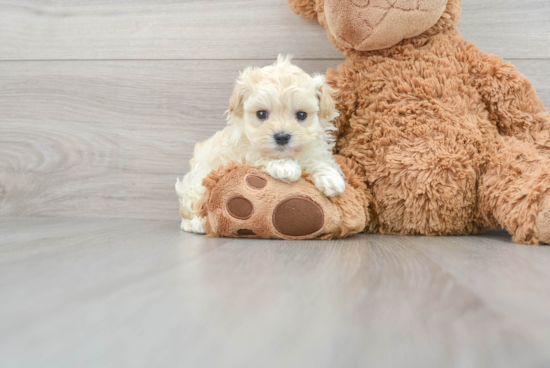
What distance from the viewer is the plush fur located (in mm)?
908

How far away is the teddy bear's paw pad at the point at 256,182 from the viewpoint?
2.75 feet

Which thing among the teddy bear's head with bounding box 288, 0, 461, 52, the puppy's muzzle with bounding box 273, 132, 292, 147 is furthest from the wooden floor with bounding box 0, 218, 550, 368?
the teddy bear's head with bounding box 288, 0, 461, 52

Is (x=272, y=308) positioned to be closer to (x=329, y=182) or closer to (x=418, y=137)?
(x=329, y=182)

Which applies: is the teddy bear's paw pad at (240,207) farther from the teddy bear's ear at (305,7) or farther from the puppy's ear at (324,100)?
the teddy bear's ear at (305,7)

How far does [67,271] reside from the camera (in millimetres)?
540

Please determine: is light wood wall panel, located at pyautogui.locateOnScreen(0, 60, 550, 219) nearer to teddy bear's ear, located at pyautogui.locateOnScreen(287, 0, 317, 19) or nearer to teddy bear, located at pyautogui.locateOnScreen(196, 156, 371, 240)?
teddy bear's ear, located at pyautogui.locateOnScreen(287, 0, 317, 19)

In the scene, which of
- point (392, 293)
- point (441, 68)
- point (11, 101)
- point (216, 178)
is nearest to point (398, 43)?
point (441, 68)

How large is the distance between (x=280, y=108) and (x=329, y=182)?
173 millimetres

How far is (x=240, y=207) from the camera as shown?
84 cm

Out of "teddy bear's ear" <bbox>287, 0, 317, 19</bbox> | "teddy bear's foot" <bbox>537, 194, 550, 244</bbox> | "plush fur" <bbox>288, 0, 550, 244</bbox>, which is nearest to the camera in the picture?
"teddy bear's foot" <bbox>537, 194, 550, 244</bbox>

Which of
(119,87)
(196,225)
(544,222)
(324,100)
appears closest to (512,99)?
(544,222)

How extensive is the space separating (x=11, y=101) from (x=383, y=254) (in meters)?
1.26

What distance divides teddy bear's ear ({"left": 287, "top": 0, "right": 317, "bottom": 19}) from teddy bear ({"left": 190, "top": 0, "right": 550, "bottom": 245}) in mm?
141

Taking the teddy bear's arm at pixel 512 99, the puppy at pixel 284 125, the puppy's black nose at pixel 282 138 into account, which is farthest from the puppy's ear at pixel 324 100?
the teddy bear's arm at pixel 512 99
